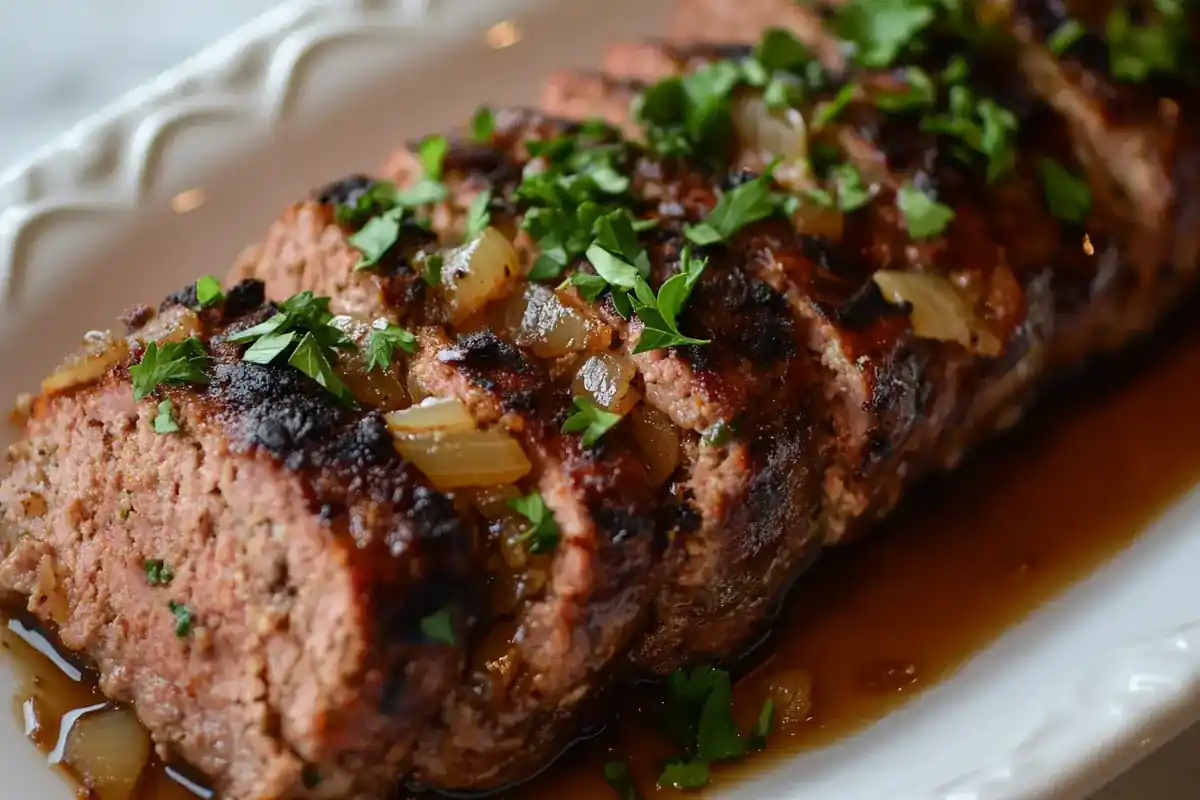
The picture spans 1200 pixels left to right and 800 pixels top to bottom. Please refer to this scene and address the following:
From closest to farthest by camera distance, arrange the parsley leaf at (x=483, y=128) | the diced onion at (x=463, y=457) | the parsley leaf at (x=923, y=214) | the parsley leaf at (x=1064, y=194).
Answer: the diced onion at (x=463, y=457)
the parsley leaf at (x=923, y=214)
the parsley leaf at (x=1064, y=194)
the parsley leaf at (x=483, y=128)

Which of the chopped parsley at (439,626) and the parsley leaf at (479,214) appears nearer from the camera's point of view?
the chopped parsley at (439,626)

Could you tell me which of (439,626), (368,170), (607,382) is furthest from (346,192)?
(439,626)

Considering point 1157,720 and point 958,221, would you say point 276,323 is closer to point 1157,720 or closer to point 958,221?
point 958,221

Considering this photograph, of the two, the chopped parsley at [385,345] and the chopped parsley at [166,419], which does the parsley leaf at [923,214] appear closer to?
the chopped parsley at [385,345]

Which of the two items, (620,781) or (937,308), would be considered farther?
(937,308)

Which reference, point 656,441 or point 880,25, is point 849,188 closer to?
point 880,25

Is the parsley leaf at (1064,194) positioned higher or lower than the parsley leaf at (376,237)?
lower

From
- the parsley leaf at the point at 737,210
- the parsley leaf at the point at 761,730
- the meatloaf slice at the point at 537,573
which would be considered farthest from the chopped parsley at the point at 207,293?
the parsley leaf at the point at 761,730
